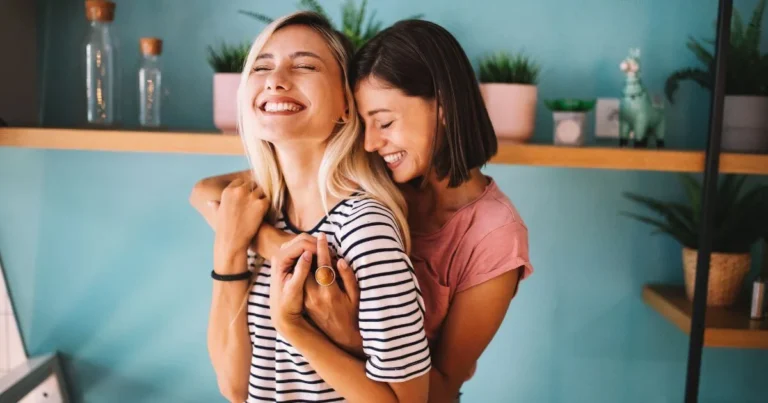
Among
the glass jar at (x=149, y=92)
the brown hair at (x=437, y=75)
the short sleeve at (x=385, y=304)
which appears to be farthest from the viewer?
the glass jar at (x=149, y=92)

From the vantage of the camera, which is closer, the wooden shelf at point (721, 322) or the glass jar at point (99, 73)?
the wooden shelf at point (721, 322)

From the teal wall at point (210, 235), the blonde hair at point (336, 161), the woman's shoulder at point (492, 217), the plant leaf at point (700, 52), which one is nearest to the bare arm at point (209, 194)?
the blonde hair at point (336, 161)

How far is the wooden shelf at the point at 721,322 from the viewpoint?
5.38ft

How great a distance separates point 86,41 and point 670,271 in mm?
1841

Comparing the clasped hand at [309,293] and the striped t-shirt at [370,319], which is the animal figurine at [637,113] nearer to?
the striped t-shirt at [370,319]

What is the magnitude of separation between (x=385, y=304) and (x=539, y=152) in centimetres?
73

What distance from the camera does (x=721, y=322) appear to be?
170 centimetres

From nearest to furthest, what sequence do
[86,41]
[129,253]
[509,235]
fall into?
[509,235] → [86,41] → [129,253]

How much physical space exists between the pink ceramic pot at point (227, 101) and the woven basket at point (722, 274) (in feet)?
4.25

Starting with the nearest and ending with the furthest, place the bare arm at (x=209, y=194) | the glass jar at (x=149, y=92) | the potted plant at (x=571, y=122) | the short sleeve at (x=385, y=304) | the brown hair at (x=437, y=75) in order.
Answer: the short sleeve at (x=385, y=304), the brown hair at (x=437, y=75), the bare arm at (x=209, y=194), the potted plant at (x=571, y=122), the glass jar at (x=149, y=92)

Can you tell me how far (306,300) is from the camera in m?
1.10

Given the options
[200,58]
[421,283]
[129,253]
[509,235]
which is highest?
[200,58]

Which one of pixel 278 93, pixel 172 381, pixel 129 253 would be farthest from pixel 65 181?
pixel 278 93

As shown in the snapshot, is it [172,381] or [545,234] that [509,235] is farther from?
[172,381]
